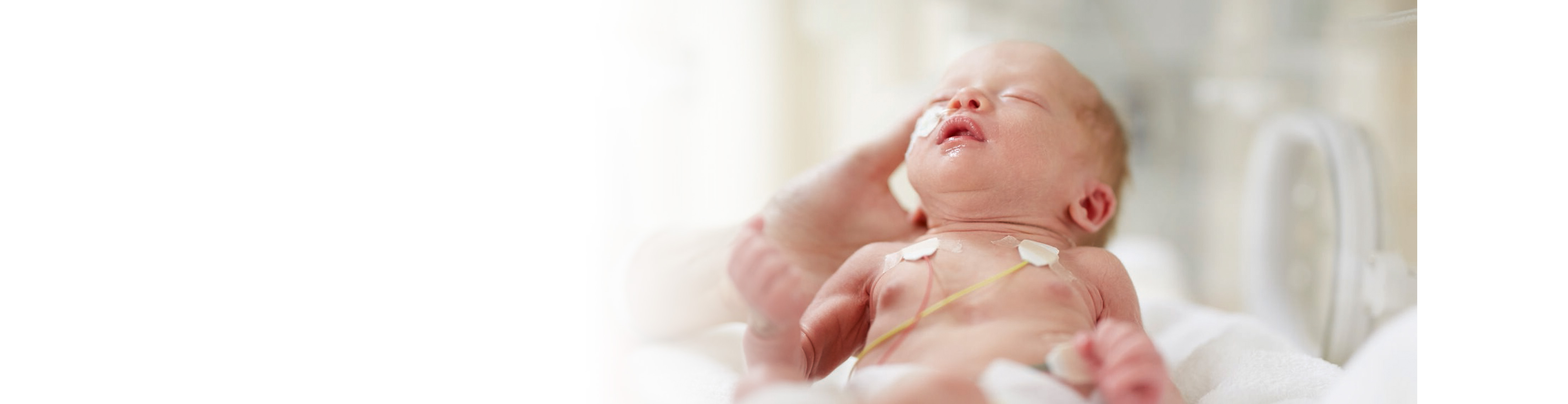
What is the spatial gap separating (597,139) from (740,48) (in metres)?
0.61

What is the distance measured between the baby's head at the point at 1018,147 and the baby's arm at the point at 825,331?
0.11 m

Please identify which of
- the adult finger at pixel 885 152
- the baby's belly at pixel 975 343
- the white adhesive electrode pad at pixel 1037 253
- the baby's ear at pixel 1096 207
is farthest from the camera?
the adult finger at pixel 885 152

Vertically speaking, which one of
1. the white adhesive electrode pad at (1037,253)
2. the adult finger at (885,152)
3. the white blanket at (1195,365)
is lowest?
the white blanket at (1195,365)

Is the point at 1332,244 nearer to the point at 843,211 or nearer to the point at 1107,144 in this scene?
the point at 1107,144

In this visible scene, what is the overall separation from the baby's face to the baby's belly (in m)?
0.15

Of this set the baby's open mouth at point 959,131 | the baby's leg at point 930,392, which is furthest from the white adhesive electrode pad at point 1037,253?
the baby's leg at point 930,392

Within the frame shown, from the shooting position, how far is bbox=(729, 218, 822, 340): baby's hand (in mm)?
665

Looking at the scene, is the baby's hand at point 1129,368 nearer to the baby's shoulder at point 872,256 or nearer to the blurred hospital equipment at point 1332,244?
the baby's shoulder at point 872,256

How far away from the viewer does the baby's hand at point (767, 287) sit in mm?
665

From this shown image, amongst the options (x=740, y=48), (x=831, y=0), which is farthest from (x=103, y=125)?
(x=831, y=0)

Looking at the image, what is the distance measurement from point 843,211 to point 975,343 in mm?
339

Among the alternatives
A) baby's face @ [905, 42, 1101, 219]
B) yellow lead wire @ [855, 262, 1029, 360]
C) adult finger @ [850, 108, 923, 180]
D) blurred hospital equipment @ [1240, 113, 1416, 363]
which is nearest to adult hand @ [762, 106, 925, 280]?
adult finger @ [850, 108, 923, 180]

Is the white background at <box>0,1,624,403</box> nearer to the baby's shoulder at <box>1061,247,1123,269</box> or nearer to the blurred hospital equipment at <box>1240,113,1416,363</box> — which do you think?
the baby's shoulder at <box>1061,247,1123,269</box>
